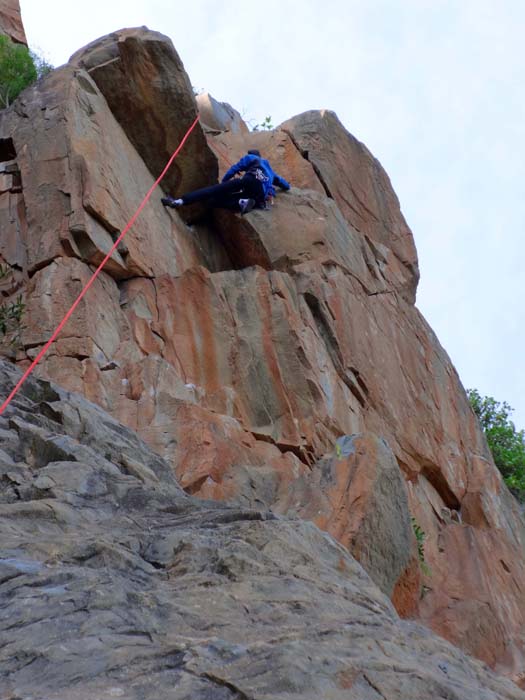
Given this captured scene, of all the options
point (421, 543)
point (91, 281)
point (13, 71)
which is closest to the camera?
point (91, 281)

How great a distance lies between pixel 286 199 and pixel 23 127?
4515 millimetres

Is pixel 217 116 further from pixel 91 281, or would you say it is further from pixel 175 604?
pixel 175 604

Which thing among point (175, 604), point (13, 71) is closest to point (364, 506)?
point (175, 604)

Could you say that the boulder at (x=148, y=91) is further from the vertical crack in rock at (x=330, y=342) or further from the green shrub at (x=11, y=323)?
the green shrub at (x=11, y=323)

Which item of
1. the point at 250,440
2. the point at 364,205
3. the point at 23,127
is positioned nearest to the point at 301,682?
the point at 250,440

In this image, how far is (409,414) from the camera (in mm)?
16781

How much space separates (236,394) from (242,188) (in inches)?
158

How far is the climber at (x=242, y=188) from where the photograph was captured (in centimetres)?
1572

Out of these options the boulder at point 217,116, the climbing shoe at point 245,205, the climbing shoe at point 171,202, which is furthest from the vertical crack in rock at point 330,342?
the boulder at point 217,116

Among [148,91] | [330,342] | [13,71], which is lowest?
[330,342]

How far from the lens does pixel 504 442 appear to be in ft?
82.7

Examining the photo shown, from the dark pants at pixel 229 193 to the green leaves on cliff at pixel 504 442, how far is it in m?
9.10

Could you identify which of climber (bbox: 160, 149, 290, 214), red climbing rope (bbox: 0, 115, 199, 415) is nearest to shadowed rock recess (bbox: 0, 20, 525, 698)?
red climbing rope (bbox: 0, 115, 199, 415)

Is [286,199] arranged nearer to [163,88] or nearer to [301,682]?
[163,88]
